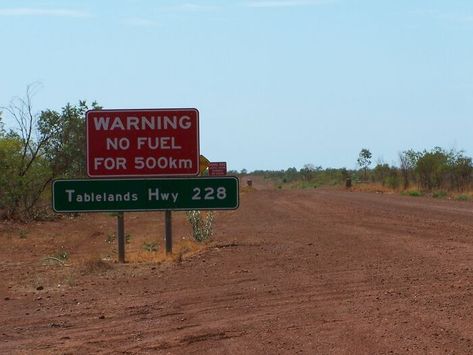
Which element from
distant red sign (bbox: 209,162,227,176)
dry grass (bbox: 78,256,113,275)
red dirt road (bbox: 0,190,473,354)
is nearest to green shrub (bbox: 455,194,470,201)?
distant red sign (bbox: 209,162,227,176)

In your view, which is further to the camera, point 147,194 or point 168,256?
point 168,256

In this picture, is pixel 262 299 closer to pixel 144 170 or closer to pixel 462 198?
pixel 144 170

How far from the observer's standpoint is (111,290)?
14.4 m

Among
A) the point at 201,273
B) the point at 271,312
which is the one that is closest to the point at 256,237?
the point at 201,273

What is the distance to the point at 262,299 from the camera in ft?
40.3

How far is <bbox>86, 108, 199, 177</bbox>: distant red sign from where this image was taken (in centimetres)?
1795

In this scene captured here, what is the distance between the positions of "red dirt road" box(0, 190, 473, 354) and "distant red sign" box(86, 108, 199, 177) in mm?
1769

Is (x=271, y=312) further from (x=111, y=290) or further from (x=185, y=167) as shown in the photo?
(x=185, y=167)

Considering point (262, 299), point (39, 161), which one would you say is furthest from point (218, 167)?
point (262, 299)

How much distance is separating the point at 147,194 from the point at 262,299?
6.04m

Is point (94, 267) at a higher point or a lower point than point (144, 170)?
lower

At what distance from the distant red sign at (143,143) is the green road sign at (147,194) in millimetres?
274

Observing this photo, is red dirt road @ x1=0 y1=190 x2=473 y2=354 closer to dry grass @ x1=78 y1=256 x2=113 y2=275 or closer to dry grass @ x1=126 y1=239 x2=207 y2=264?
dry grass @ x1=78 y1=256 x2=113 y2=275

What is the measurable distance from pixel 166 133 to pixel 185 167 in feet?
2.35
